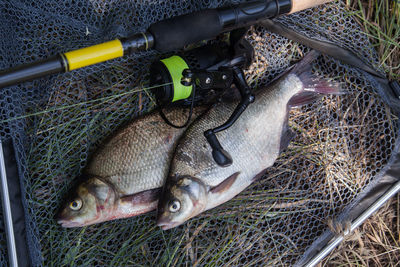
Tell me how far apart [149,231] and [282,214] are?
0.75 metres

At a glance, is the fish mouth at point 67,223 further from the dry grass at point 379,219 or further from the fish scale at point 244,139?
the dry grass at point 379,219

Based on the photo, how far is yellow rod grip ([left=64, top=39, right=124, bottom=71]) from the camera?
160 cm

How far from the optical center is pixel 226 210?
2.20 metres

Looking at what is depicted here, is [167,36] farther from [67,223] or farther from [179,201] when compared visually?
[67,223]

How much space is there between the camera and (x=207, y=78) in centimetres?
182

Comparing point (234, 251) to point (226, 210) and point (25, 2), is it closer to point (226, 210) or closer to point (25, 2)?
point (226, 210)

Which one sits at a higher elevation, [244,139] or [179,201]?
[244,139]

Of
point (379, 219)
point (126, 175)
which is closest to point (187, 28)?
point (126, 175)

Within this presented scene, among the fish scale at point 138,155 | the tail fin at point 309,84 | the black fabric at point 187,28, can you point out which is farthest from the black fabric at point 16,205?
the tail fin at point 309,84

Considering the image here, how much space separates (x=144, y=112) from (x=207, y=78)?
1.64ft

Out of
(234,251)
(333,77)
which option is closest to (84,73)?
(234,251)

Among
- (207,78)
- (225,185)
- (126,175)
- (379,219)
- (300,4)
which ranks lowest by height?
(379,219)

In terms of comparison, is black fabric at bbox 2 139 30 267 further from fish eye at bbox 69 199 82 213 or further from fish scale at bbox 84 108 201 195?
fish scale at bbox 84 108 201 195

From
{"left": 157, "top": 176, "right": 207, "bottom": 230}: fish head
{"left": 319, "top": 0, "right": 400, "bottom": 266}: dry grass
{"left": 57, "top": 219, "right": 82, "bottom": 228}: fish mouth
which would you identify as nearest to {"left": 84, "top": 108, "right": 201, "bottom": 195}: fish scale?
{"left": 157, "top": 176, "right": 207, "bottom": 230}: fish head
